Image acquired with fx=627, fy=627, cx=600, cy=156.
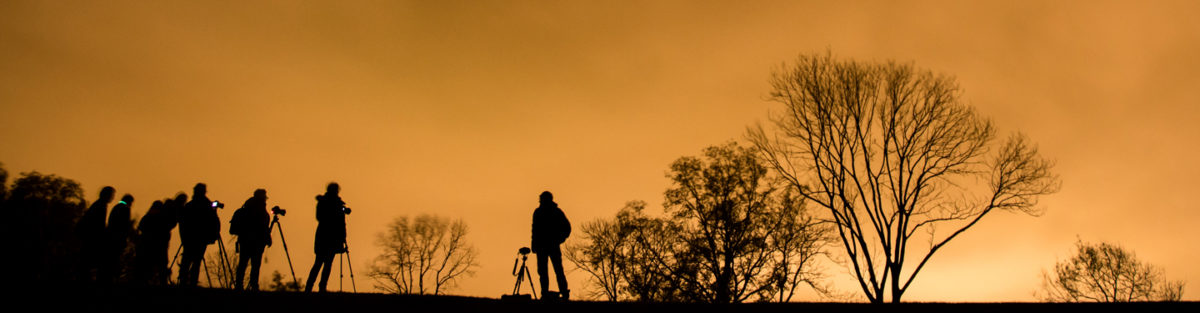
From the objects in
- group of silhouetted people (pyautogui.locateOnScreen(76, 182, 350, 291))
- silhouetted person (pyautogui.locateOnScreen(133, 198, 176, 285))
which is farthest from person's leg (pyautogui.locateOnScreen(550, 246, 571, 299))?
silhouetted person (pyautogui.locateOnScreen(133, 198, 176, 285))

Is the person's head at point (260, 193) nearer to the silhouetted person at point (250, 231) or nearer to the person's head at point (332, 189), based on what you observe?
the silhouetted person at point (250, 231)

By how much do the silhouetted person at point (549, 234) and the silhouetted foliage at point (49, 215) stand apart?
102 feet

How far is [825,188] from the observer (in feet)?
71.7

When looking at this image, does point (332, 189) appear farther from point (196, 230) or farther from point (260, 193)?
point (196, 230)

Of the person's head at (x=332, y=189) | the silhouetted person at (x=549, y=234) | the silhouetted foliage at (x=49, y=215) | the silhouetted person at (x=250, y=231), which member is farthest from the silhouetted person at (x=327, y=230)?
the silhouetted foliage at (x=49, y=215)

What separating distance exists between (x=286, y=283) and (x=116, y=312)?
189ft

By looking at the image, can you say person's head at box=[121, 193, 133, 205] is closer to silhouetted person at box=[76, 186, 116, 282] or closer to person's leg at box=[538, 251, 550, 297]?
silhouetted person at box=[76, 186, 116, 282]

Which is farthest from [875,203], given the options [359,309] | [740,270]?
[359,309]

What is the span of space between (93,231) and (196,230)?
1.77m

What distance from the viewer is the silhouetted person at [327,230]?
10.8 meters

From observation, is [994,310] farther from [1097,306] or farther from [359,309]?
[359,309]

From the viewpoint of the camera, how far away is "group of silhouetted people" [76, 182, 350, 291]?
35.9 ft

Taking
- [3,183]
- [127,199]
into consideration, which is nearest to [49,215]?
[3,183]

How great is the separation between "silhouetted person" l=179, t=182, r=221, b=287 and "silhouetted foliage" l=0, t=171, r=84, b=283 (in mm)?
25756
